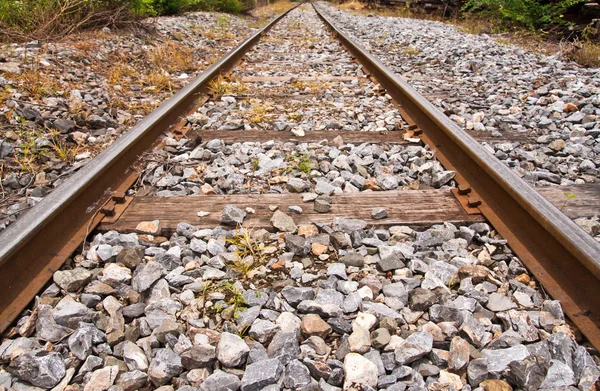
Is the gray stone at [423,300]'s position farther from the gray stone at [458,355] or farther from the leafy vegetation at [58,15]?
the leafy vegetation at [58,15]

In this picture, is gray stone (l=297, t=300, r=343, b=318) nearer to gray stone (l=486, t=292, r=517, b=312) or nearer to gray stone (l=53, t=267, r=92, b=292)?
gray stone (l=486, t=292, r=517, b=312)

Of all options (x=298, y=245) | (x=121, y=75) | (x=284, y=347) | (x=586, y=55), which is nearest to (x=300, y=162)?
(x=298, y=245)

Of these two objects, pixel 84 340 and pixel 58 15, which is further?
pixel 58 15

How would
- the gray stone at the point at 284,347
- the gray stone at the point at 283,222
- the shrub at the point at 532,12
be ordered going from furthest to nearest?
1. the shrub at the point at 532,12
2. the gray stone at the point at 283,222
3. the gray stone at the point at 284,347

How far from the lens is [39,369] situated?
1257 millimetres

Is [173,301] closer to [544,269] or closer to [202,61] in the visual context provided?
[544,269]

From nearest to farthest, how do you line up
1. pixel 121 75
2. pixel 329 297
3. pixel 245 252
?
pixel 329 297, pixel 245 252, pixel 121 75

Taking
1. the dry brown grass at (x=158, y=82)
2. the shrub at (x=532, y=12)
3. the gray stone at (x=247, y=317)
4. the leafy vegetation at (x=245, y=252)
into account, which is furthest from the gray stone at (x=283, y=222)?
the shrub at (x=532, y=12)

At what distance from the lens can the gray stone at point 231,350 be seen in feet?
4.33

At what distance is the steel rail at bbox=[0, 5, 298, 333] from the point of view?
1.52 meters

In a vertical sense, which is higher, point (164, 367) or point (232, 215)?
point (232, 215)

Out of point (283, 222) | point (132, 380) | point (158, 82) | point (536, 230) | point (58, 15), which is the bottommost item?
point (132, 380)

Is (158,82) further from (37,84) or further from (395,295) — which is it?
(395,295)

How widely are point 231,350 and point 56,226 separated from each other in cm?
101
